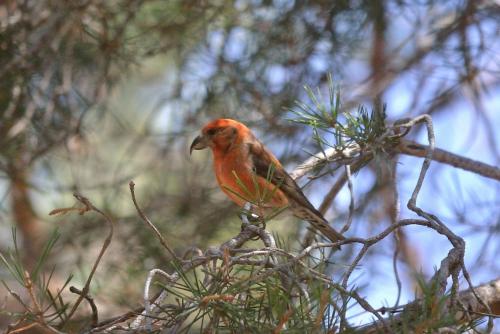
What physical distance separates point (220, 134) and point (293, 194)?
903 mm

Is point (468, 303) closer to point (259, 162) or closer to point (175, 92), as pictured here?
point (259, 162)

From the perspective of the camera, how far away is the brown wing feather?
162 inches

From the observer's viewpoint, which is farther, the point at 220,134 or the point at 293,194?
the point at 220,134

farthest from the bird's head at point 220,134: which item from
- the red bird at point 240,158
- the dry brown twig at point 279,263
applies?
the dry brown twig at point 279,263

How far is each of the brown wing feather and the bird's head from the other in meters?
0.13

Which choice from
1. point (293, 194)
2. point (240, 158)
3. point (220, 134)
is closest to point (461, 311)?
point (293, 194)

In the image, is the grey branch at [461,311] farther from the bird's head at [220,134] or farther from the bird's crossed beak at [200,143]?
the bird's crossed beak at [200,143]

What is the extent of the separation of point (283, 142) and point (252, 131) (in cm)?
28

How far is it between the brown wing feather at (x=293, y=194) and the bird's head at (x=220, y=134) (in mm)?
133

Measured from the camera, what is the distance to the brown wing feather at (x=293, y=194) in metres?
4.11

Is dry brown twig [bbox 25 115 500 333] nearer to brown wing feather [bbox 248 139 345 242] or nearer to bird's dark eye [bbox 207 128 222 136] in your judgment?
brown wing feather [bbox 248 139 345 242]

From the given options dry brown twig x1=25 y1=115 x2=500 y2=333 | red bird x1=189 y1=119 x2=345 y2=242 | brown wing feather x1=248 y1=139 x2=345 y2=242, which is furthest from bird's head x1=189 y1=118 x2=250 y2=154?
dry brown twig x1=25 y1=115 x2=500 y2=333

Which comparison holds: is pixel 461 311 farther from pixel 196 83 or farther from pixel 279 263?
pixel 196 83

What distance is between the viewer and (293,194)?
13.8ft
